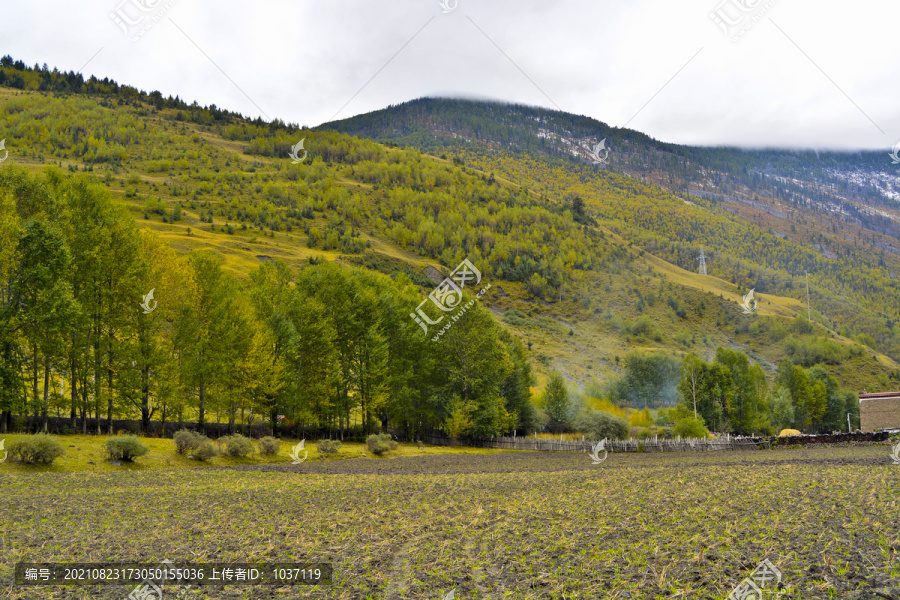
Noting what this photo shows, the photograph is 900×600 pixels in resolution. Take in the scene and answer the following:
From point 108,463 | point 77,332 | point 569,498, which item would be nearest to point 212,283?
point 77,332

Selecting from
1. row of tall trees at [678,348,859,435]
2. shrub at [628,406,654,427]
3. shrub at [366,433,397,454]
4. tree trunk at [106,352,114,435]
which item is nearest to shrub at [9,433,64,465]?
tree trunk at [106,352,114,435]

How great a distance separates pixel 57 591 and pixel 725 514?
13567 mm

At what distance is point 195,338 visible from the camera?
35.9 m

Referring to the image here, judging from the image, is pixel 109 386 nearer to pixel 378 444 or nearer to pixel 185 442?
pixel 185 442

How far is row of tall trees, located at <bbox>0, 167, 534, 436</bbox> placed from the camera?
27.7 meters

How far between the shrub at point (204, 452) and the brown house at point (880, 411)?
246 feet

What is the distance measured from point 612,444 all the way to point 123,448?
41.2m

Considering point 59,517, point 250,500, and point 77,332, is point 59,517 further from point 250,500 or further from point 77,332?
point 77,332

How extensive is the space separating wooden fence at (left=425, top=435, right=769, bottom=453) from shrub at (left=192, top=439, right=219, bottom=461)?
27.3 metres

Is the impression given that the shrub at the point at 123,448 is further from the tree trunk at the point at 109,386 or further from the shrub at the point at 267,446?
the shrub at the point at 267,446

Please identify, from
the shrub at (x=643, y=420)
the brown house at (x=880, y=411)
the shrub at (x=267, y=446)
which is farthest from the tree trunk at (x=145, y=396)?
the brown house at (x=880, y=411)

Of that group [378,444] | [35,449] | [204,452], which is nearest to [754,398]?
[378,444]

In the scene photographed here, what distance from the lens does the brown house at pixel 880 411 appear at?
68.2 m

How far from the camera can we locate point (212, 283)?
124 ft
